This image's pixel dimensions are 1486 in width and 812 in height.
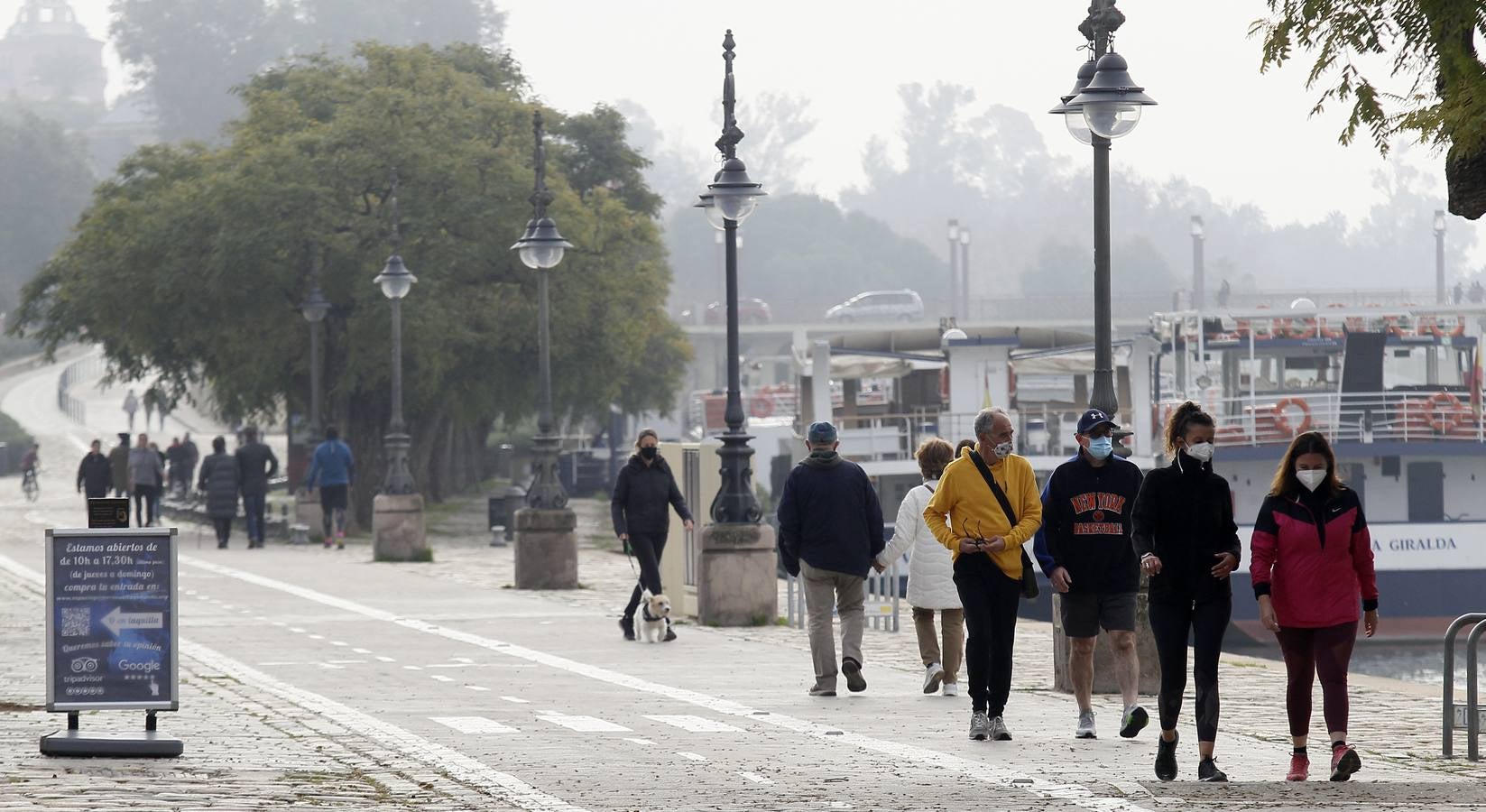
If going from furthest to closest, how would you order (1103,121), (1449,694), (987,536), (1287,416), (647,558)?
(1287,416), (647,558), (1103,121), (987,536), (1449,694)

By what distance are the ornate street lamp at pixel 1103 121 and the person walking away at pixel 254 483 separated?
73.2ft

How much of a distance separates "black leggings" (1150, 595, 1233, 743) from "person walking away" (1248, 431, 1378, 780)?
0.84ft

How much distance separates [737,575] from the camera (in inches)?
755

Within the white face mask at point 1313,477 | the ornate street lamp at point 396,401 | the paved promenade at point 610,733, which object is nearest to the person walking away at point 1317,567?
the white face mask at point 1313,477

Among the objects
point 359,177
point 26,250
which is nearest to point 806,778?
point 359,177

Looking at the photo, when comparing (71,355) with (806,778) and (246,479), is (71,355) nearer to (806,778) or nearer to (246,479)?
(246,479)

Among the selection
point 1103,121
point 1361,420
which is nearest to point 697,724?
point 1103,121

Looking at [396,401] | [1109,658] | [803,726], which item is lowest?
[803,726]

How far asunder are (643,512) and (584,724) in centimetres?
568

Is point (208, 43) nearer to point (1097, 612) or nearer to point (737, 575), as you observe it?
point (737, 575)

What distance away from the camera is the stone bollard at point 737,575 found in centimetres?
1911

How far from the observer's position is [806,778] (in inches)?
387

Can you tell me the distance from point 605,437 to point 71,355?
40834mm

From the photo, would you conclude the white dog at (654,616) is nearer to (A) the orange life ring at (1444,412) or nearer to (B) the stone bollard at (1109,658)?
(B) the stone bollard at (1109,658)
